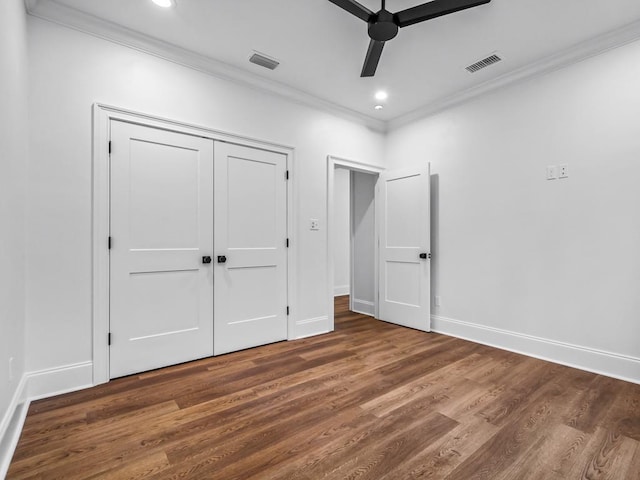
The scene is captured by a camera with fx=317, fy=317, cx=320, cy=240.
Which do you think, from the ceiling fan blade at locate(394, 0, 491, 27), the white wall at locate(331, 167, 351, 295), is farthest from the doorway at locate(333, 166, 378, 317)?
the ceiling fan blade at locate(394, 0, 491, 27)

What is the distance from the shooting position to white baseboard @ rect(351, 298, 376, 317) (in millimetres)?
4699

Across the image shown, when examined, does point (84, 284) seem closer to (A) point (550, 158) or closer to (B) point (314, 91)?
(B) point (314, 91)

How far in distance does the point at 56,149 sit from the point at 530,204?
4.03 m

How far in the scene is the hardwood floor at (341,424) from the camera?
1518 mm

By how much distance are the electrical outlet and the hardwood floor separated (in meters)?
1.70

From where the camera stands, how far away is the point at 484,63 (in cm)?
303

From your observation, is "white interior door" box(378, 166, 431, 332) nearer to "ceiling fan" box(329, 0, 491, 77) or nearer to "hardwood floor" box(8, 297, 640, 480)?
"hardwood floor" box(8, 297, 640, 480)

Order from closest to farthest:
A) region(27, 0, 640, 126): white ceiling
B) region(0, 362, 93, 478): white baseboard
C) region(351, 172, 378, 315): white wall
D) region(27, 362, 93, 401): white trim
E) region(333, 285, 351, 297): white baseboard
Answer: region(0, 362, 93, 478): white baseboard, region(27, 362, 93, 401): white trim, region(27, 0, 640, 126): white ceiling, region(351, 172, 378, 315): white wall, region(333, 285, 351, 297): white baseboard

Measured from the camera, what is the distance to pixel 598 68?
2.70 meters

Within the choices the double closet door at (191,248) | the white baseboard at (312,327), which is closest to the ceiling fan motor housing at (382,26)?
the double closet door at (191,248)

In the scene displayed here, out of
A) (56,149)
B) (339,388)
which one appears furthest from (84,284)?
(339,388)

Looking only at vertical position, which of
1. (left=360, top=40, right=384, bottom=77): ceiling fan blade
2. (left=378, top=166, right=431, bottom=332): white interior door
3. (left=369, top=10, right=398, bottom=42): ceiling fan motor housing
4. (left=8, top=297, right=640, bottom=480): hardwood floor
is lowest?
(left=8, top=297, right=640, bottom=480): hardwood floor

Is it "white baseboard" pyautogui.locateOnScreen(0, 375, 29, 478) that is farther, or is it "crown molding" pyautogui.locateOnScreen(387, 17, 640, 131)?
"crown molding" pyautogui.locateOnScreen(387, 17, 640, 131)

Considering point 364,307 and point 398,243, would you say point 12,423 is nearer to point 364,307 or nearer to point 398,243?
point 398,243
